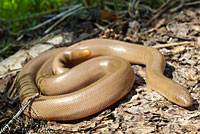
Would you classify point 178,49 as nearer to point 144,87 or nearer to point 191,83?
point 191,83

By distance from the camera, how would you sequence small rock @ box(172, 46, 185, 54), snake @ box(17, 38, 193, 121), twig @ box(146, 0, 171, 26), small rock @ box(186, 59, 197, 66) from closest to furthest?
snake @ box(17, 38, 193, 121) < small rock @ box(186, 59, 197, 66) < small rock @ box(172, 46, 185, 54) < twig @ box(146, 0, 171, 26)

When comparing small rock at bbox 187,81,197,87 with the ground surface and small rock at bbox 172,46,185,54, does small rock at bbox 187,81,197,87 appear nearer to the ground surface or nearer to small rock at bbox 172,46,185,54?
the ground surface

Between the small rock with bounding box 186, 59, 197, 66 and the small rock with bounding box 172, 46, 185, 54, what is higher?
the small rock with bounding box 172, 46, 185, 54

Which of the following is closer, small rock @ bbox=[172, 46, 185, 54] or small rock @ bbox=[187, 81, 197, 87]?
small rock @ bbox=[187, 81, 197, 87]

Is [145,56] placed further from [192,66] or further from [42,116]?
[42,116]

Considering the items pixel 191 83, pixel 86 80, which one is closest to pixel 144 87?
pixel 191 83

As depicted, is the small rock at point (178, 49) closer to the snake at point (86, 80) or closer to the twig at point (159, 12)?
the snake at point (86, 80)

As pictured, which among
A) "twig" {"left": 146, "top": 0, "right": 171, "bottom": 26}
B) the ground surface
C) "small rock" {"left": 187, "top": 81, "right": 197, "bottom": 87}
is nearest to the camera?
the ground surface

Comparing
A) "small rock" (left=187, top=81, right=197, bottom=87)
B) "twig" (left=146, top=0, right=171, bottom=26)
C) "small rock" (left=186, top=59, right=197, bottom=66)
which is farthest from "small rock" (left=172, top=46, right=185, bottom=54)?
"twig" (left=146, top=0, right=171, bottom=26)
